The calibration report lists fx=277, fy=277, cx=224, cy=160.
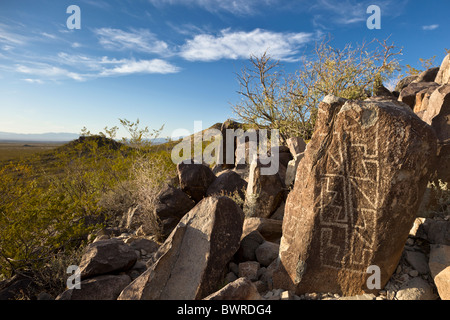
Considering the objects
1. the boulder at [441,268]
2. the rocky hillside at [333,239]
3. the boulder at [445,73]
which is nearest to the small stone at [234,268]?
the rocky hillside at [333,239]

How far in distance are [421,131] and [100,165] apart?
9424 millimetres

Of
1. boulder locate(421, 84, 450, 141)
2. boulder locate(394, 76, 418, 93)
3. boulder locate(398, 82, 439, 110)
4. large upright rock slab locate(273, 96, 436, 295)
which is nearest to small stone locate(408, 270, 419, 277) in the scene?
large upright rock slab locate(273, 96, 436, 295)

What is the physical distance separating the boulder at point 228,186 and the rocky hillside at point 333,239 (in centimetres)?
304

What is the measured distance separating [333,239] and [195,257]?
7.08 ft

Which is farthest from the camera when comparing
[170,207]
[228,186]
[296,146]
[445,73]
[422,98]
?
[445,73]

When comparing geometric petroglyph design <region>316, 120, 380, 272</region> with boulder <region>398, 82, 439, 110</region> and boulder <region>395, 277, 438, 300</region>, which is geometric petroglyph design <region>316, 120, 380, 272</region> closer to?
boulder <region>395, 277, 438, 300</region>

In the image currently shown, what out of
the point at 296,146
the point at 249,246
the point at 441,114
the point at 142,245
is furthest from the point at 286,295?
the point at 296,146

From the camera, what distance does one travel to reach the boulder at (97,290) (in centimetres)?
429

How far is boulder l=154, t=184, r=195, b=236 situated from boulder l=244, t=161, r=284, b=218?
5.24 ft

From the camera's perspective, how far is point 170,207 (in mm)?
7105

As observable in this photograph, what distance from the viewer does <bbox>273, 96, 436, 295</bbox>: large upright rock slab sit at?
3797 millimetres

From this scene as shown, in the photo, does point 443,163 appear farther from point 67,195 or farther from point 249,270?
point 67,195

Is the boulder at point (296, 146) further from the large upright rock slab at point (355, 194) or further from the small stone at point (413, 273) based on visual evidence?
the small stone at point (413, 273)

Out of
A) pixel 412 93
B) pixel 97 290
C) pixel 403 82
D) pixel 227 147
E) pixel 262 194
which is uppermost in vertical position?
pixel 403 82
